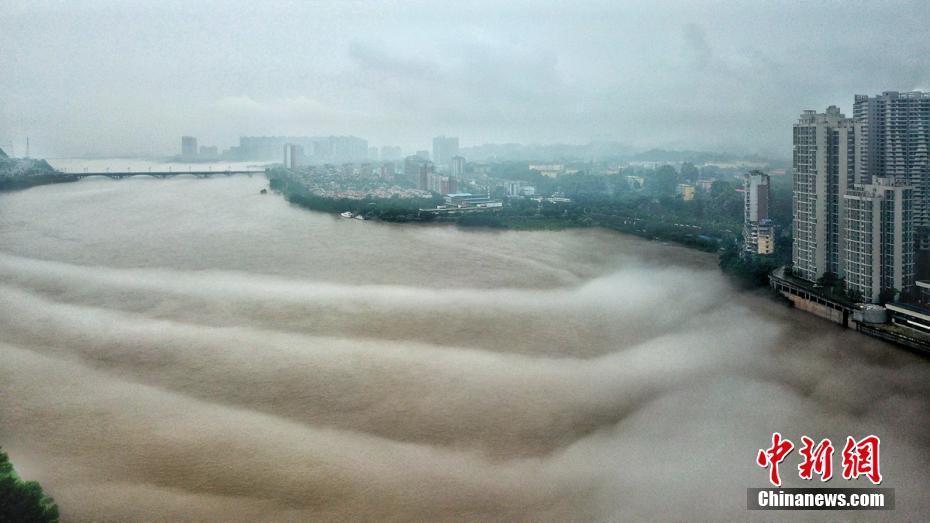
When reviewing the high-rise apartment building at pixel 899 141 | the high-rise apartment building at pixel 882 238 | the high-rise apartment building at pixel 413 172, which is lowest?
the high-rise apartment building at pixel 882 238

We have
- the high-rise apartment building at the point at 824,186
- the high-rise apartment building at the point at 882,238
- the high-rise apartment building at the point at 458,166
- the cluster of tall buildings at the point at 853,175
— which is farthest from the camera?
the high-rise apartment building at the point at 458,166

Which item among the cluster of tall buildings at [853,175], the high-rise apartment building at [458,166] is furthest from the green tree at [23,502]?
the high-rise apartment building at [458,166]

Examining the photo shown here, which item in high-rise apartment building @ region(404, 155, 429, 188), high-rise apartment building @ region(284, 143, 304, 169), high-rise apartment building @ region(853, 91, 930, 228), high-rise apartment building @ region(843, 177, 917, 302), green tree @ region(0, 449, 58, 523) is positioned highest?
high-rise apartment building @ region(284, 143, 304, 169)

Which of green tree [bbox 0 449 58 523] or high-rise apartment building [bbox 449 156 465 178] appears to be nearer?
green tree [bbox 0 449 58 523]

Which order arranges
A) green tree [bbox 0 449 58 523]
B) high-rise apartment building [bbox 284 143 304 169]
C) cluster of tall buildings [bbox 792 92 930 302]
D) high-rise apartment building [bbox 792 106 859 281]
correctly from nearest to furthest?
green tree [bbox 0 449 58 523] < cluster of tall buildings [bbox 792 92 930 302] < high-rise apartment building [bbox 792 106 859 281] < high-rise apartment building [bbox 284 143 304 169]

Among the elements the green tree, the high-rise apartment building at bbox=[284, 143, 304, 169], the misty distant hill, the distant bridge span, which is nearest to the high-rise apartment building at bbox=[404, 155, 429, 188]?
the high-rise apartment building at bbox=[284, 143, 304, 169]

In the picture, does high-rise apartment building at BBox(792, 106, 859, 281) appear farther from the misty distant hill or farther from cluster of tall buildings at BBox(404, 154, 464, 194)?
the misty distant hill

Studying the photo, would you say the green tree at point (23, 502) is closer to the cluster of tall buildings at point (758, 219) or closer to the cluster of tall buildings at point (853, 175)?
the cluster of tall buildings at point (853, 175)

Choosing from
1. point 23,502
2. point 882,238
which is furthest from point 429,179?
point 23,502

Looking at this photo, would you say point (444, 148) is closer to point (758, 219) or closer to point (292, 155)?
point (292, 155)
